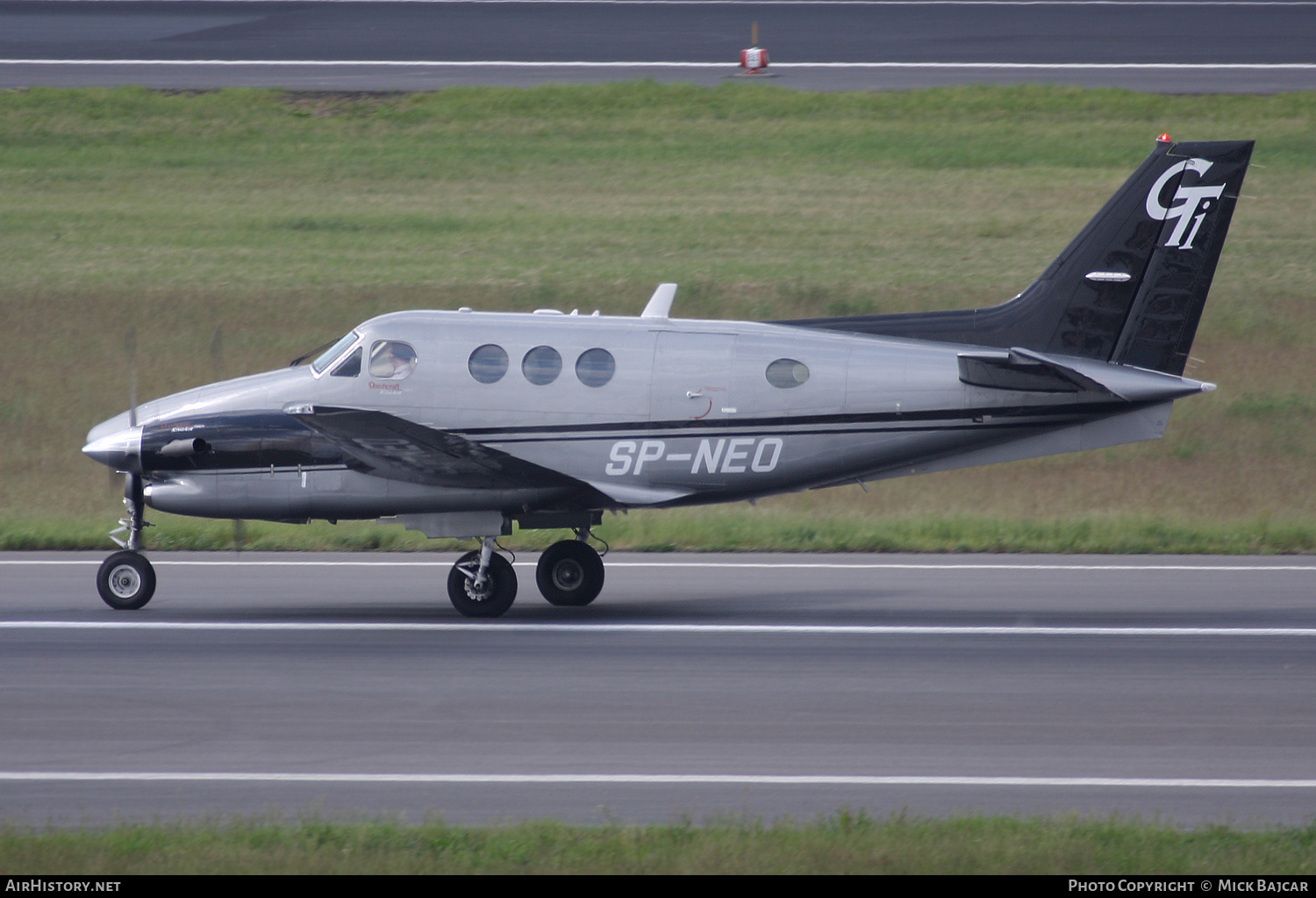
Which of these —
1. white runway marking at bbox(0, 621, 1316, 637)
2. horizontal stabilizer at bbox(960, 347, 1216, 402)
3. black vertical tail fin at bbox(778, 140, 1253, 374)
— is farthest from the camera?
black vertical tail fin at bbox(778, 140, 1253, 374)

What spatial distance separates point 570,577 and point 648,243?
1537 cm

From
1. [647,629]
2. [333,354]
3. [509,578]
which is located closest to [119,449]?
[333,354]

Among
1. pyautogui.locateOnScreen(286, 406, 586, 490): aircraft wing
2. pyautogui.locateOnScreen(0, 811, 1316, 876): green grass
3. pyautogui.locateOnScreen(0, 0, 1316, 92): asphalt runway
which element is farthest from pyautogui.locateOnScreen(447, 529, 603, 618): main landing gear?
pyautogui.locateOnScreen(0, 0, 1316, 92): asphalt runway

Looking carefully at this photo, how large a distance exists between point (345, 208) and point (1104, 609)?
21442 millimetres

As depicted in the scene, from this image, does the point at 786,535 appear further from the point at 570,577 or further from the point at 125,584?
the point at 125,584

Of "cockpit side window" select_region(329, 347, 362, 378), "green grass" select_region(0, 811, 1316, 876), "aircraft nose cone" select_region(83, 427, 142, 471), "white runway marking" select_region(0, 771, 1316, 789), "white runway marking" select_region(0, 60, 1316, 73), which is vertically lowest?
"white runway marking" select_region(0, 771, 1316, 789)

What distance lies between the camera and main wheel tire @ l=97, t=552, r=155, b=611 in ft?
44.7

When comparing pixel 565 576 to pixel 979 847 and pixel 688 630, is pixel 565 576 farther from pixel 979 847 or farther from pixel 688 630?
pixel 979 847

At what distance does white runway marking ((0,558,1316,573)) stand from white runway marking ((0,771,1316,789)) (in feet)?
25.3

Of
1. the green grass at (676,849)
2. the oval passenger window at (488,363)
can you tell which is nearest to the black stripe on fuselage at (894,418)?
the oval passenger window at (488,363)

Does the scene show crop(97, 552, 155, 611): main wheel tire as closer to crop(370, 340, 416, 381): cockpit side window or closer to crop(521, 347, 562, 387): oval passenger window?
crop(370, 340, 416, 381): cockpit side window

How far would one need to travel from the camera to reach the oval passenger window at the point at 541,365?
13.4m

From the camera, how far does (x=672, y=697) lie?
10.8 metres

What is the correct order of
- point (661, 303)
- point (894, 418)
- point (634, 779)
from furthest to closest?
point (661, 303) < point (894, 418) < point (634, 779)
